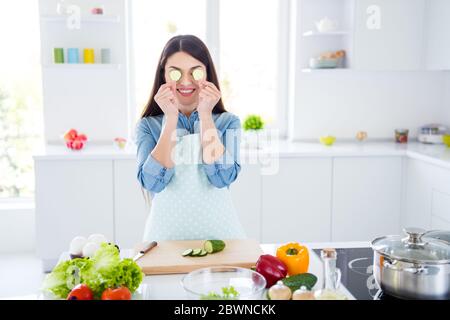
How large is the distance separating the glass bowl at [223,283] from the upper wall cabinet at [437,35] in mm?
2854

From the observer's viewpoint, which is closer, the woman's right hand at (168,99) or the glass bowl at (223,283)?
the glass bowl at (223,283)

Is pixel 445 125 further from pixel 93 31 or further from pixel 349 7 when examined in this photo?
pixel 93 31

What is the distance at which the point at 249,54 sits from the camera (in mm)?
4094

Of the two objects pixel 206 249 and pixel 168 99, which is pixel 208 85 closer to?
pixel 168 99

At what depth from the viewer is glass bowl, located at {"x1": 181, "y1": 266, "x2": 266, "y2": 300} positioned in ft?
4.03

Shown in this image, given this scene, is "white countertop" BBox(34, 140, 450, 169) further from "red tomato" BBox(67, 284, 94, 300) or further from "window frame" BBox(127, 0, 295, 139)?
"red tomato" BBox(67, 284, 94, 300)

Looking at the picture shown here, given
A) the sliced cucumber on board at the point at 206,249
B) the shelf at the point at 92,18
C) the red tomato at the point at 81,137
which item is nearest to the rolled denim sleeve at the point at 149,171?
the sliced cucumber on board at the point at 206,249

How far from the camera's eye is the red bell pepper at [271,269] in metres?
1.42

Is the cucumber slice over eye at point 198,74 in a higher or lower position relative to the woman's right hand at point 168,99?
higher

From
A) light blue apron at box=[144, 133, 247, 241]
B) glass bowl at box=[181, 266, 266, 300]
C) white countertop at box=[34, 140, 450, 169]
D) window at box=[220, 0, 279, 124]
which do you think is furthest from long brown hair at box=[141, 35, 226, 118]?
window at box=[220, 0, 279, 124]

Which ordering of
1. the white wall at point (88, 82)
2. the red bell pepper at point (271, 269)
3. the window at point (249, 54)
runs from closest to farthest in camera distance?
the red bell pepper at point (271, 269) < the white wall at point (88, 82) < the window at point (249, 54)

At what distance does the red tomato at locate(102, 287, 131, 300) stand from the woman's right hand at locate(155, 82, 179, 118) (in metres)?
0.88

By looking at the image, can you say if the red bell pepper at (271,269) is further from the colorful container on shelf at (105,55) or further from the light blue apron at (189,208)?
the colorful container on shelf at (105,55)

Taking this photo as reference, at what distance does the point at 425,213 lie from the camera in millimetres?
3416
